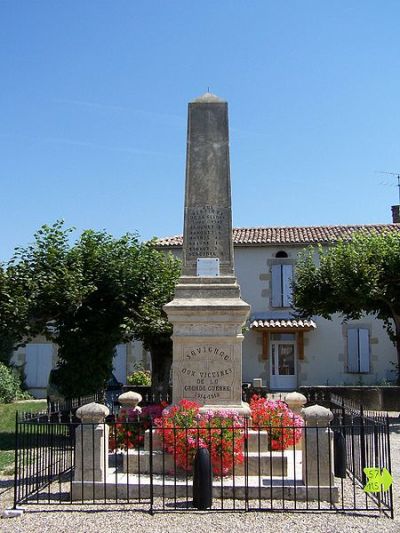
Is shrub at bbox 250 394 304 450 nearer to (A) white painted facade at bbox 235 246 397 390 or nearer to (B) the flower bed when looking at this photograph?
(B) the flower bed

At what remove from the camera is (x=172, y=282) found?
1500 cm

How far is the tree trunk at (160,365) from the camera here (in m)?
16.5

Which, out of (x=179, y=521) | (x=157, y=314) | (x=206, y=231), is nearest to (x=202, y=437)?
(x=179, y=521)

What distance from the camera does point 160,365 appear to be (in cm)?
1681

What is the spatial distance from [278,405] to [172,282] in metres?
6.68

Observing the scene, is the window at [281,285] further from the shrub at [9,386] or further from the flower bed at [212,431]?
the flower bed at [212,431]

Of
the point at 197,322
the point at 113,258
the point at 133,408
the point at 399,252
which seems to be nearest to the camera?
the point at 197,322

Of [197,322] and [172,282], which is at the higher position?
[172,282]

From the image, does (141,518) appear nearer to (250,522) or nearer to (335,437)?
(250,522)

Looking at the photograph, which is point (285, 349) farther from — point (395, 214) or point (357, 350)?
point (395, 214)

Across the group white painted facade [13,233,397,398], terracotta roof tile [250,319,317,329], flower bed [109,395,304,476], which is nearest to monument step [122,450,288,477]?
flower bed [109,395,304,476]

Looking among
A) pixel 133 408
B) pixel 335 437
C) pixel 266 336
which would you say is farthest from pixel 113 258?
pixel 266 336

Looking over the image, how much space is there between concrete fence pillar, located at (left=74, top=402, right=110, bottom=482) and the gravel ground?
54 centimetres

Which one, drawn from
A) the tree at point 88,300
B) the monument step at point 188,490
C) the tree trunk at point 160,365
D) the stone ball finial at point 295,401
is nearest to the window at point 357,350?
the tree trunk at point 160,365
